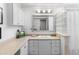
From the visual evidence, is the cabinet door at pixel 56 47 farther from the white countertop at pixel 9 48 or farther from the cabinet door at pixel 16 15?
the white countertop at pixel 9 48

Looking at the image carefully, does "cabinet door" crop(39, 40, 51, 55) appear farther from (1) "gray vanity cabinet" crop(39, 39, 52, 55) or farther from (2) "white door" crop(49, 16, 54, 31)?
(2) "white door" crop(49, 16, 54, 31)

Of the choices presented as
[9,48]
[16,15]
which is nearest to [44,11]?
[16,15]

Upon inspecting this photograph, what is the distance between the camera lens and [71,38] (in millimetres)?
3551

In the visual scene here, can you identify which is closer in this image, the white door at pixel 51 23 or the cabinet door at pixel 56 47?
the cabinet door at pixel 56 47

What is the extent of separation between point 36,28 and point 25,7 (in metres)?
0.83

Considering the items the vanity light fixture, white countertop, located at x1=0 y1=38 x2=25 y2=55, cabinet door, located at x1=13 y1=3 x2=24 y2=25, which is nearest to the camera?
white countertop, located at x1=0 y1=38 x2=25 y2=55

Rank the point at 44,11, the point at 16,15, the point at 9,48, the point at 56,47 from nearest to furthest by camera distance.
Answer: the point at 9,48
the point at 16,15
the point at 56,47
the point at 44,11

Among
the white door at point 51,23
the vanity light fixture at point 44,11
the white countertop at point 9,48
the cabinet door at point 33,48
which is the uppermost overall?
the vanity light fixture at point 44,11

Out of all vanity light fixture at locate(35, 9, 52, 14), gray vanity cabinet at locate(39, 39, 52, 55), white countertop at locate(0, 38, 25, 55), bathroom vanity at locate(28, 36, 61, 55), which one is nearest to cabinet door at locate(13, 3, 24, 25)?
white countertop at locate(0, 38, 25, 55)

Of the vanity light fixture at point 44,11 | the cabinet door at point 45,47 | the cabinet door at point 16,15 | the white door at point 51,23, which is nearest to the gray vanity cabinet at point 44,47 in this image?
the cabinet door at point 45,47

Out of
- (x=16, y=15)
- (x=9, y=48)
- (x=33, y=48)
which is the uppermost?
(x=16, y=15)

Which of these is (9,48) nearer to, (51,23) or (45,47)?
(45,47)

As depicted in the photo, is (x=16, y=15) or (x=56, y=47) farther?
(x=56, y=47)

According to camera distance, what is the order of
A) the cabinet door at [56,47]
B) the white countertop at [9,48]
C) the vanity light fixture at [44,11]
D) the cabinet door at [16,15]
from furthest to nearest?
the vanity light fixture at [44,11] → the cabinet door at [56,47] → the cabinet door at [16,15] → the white countertop at [9,48]
